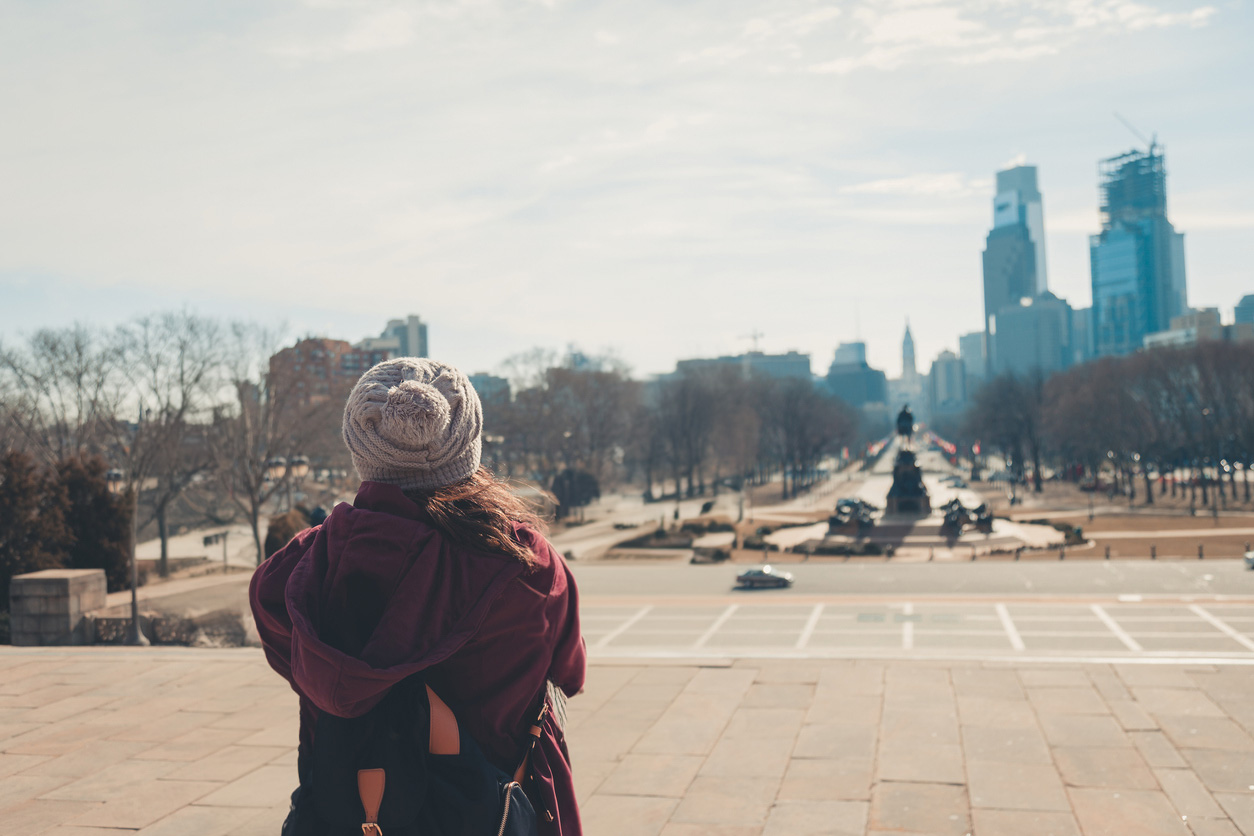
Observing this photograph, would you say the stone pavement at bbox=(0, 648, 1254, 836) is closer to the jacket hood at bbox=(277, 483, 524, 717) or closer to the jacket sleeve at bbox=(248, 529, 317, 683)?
A: the jacket sleeve at bbox=(248, 529, 317, 683)

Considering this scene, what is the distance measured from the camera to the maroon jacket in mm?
2162

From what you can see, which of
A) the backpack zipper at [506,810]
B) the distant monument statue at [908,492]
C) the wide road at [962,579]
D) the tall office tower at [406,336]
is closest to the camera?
the backpack zipper at [506,810]

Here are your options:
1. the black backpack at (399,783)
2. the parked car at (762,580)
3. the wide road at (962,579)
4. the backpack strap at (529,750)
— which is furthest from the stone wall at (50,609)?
the parked car at (762,580)

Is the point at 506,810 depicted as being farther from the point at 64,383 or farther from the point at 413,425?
the point at 64,383

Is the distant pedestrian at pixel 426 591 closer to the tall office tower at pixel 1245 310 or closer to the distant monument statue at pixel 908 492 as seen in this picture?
the distant monument statue at pixel 908 492

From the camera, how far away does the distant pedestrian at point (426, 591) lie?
2.19 meters

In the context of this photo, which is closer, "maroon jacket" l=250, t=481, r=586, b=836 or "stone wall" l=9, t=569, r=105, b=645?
"maroon jacket" l=250, t=481, r=586, b=836


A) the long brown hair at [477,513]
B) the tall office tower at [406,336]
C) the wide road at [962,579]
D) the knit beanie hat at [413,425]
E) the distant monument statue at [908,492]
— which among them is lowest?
the wide road at [962,579]

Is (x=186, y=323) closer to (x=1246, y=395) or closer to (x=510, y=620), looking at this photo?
(x=510, y=620)

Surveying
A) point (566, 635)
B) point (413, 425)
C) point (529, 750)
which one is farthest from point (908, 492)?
point (413, 425)

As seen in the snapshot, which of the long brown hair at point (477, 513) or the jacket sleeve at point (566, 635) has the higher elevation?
the long brown hair at point (477, 513)

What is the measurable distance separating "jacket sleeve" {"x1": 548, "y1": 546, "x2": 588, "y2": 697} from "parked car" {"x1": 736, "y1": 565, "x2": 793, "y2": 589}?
26.0 m

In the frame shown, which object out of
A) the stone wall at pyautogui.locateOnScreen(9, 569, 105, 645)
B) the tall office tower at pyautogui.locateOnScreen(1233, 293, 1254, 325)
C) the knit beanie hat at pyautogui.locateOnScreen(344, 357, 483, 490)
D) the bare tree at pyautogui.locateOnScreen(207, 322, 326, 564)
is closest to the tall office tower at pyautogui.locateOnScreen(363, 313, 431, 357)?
the bare tree at pyautogui.locateOnScreen(207, 322, 326, 564)

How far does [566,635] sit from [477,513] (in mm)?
438
